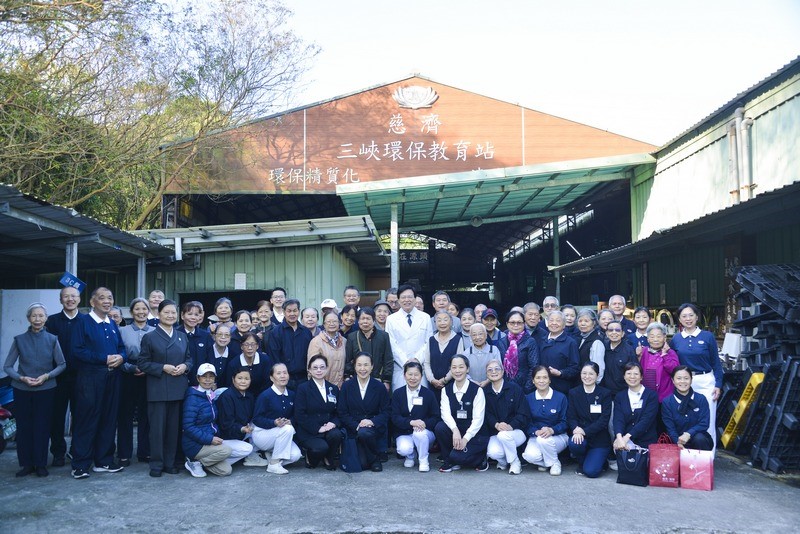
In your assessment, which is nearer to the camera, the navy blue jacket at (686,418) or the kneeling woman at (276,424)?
the navy blue jacket at (686,418)

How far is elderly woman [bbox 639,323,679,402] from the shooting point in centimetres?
651

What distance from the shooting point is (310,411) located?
645 cm

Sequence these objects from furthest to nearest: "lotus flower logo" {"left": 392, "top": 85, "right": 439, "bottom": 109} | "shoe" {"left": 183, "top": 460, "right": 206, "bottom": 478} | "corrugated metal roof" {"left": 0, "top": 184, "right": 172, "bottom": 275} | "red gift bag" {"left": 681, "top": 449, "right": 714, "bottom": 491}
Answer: "lotus flower logo" {"left": 392, "top": 85, "right": 439, "bottom": 109}, "corrugated metal roof" {"left": 0, "top": 184, "right": 172, "bottom": 275}, "shoe" {"left": 183, "top": 460, "right": 206, "bottom": 478}, "red gift bag" {"left": 681, "top": 449, "right": 714, "bottom": 491}

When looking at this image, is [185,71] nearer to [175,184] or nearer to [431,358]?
[175,184]

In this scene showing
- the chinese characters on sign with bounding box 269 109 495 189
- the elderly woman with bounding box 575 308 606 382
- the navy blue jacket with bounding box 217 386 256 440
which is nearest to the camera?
the navy blue jacket with bounding box 217 386 256 440

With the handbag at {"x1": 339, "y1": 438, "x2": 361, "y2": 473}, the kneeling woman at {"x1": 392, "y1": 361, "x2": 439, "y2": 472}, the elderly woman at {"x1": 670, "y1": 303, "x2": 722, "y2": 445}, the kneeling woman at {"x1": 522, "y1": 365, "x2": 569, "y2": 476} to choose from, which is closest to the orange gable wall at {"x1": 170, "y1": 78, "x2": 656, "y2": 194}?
the elderly woman at {"x1": 670, "y1": 303, "x2": 722, "y2": 445}

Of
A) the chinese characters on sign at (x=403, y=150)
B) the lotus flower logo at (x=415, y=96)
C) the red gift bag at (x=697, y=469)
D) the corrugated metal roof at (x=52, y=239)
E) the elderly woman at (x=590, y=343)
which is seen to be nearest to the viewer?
the red gift bag at (x=697, y=469)

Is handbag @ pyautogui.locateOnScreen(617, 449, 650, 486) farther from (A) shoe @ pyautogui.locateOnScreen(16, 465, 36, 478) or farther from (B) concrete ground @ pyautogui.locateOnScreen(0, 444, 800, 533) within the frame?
(A) shoe @ pyautogui.locateOnScreen(16, 465, 36, 478)

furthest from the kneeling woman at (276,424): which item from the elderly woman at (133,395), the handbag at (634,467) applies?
the handbag at (634,467)

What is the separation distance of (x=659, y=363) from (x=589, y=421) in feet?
3.12

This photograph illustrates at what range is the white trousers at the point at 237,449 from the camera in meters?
6.25

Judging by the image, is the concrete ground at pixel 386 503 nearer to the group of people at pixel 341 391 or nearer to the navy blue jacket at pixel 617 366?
the group of people at pixel 341 391

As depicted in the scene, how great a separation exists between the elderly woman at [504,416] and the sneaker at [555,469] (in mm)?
296

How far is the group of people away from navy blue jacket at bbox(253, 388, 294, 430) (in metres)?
0.01
